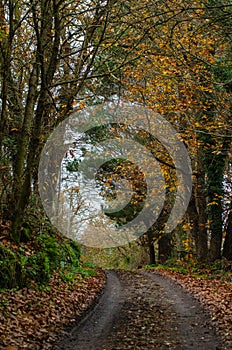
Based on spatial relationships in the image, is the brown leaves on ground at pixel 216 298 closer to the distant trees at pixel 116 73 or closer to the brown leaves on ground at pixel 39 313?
the brown leaves on ground at pixel 39 313

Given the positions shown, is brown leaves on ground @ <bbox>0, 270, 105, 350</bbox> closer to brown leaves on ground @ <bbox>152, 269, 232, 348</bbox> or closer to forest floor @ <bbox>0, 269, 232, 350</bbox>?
forest floor @ <bbox>0, 269, 232, 350</bbox>

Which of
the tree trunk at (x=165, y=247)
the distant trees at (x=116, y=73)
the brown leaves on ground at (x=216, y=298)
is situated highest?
the distant trees at (x=116, y=73)

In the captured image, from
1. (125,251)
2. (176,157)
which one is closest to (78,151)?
(176,157)

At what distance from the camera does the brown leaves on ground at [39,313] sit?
686 cm

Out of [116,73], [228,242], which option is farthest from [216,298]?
[116,73]

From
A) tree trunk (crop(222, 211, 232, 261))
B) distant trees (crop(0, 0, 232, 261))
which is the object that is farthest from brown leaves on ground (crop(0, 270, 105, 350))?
tree trunk (crop(222, 211, 232, 261))

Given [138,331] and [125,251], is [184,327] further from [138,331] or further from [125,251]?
[125,251]

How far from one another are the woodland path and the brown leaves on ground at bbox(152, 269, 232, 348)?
0.19 m

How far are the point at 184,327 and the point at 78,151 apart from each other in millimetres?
12395

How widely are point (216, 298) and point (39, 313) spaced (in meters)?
5.29

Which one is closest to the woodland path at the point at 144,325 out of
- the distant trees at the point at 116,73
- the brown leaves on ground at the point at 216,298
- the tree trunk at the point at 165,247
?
the brown leaves on ground at the point at 216,298

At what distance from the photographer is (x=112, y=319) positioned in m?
9.20

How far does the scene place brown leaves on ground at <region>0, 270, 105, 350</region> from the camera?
22.5ft

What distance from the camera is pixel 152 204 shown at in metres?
24.4
